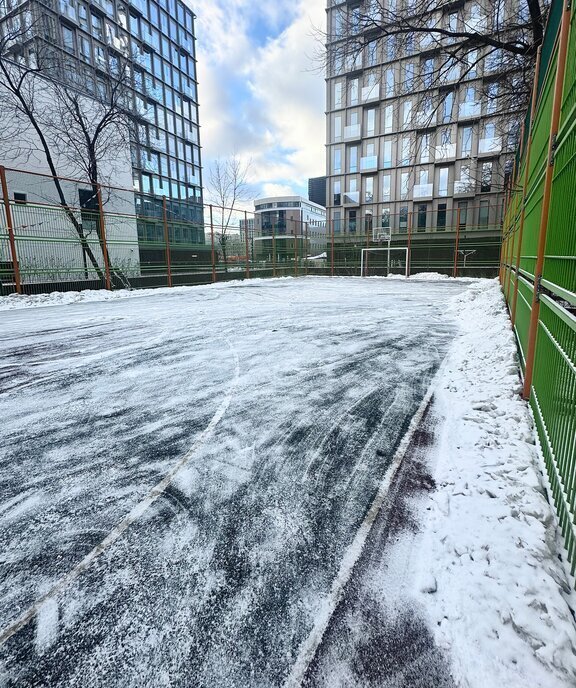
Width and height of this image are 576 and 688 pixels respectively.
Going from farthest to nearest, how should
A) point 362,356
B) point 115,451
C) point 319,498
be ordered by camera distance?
point 362,356 → point 115,451 → point 319,498

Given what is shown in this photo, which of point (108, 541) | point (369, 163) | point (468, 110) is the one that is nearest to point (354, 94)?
point (369, 163)

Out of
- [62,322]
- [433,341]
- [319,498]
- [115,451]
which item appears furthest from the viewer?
[62,322]

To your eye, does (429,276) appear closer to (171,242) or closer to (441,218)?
(441,218)

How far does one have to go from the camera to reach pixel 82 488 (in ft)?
7.17

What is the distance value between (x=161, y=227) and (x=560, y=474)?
15438 mm

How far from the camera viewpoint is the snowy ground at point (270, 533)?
128 centimetres

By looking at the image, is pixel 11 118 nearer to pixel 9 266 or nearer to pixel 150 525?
pixel 9 266

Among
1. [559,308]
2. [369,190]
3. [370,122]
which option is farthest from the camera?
[369,190]

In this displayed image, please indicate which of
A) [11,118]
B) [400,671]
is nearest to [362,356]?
[400,671]

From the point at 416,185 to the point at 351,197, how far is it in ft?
17.6

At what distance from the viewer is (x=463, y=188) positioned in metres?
27.2

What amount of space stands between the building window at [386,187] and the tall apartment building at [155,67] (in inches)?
609

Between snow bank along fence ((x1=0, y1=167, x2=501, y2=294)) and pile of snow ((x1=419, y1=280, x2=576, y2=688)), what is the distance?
12.1m

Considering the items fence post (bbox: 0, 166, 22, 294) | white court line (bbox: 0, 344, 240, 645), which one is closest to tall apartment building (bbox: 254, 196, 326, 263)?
fence post (bbox: 0, 166, 22, 294)
